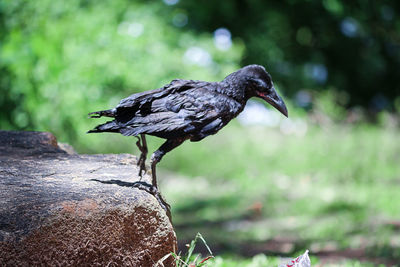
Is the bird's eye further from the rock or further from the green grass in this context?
the green grass

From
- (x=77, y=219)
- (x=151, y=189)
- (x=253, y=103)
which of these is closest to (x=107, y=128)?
(x=151, y=189)

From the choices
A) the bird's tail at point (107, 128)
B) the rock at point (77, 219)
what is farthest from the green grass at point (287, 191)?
the bird's tail at point (107, 128)

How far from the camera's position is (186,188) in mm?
8516

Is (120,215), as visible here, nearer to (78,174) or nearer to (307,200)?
(78,174)

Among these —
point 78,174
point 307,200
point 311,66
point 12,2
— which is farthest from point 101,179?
point 311,66

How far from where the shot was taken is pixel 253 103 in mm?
11648

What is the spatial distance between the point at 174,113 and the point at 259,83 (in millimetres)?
494

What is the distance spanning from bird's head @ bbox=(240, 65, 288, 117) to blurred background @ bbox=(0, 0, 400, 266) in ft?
5.05

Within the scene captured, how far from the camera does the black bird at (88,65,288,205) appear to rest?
2498 millimetres

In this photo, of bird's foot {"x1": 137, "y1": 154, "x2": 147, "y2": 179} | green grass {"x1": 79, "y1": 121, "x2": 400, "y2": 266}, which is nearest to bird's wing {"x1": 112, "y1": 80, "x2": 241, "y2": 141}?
bird's foot {"x1": 137, "y1": 154, "x2": 147, "y2": 179}

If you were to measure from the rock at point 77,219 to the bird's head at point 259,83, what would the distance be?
2.52ft

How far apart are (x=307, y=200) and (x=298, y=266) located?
4449 millimetres

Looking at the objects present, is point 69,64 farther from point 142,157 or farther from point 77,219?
point 77,219

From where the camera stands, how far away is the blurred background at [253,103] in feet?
18.2
